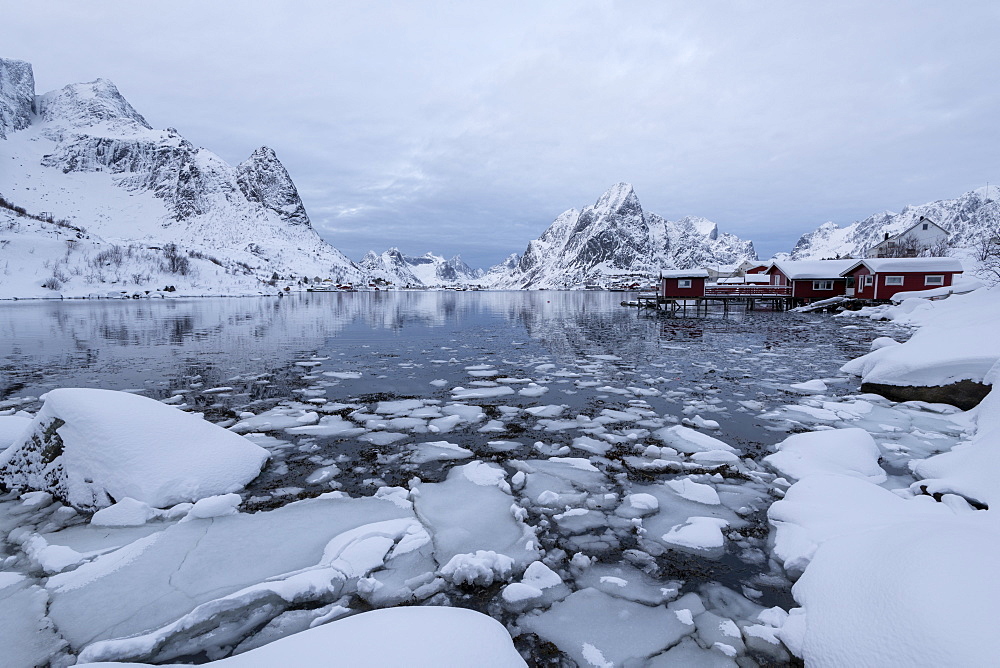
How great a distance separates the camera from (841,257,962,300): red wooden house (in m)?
39.0

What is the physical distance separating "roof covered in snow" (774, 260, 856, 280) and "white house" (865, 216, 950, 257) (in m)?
35.1

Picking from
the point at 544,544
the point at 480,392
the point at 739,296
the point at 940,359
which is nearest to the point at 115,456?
the point at 544,544

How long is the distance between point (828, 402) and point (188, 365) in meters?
18.1

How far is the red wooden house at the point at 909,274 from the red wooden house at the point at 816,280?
5.41 m

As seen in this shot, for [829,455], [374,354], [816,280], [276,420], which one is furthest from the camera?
[816,280]

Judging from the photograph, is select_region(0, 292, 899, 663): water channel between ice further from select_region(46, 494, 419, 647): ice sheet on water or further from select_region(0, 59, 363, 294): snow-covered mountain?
select_region(0, 59, 363, 294): snow-covered mountain

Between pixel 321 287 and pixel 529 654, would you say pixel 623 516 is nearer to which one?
pixel 529 654

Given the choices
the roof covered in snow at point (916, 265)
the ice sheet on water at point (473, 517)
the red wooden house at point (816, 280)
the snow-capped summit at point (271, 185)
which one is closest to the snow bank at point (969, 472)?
the ice sheet on water at point (473, 517)

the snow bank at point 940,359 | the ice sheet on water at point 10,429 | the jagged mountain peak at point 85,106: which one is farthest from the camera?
the jagged mountain peak at point 85,106

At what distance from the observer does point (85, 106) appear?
16038cm

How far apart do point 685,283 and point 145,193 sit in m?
161

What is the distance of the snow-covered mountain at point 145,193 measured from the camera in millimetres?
103688

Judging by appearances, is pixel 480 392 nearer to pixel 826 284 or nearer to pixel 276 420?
pixel 276 420

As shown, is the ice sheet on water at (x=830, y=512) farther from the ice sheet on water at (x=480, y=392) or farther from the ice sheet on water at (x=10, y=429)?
the ice sheet on water at (x=10, y=429)
